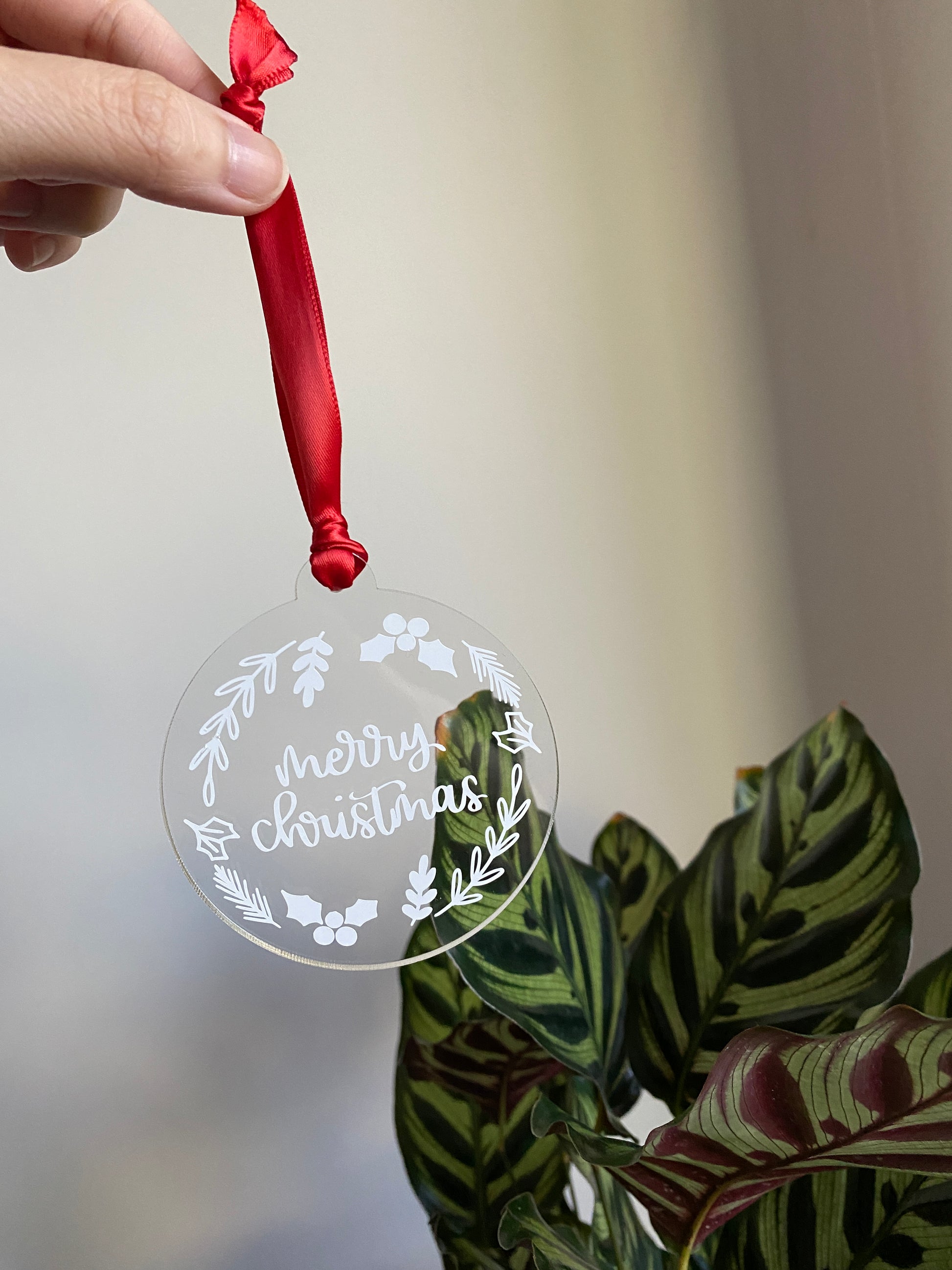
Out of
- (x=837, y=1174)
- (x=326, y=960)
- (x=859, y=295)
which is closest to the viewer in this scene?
(x=326, y=960)

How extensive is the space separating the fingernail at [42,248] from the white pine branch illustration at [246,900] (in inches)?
16.0

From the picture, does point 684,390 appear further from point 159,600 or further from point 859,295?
point 159,600

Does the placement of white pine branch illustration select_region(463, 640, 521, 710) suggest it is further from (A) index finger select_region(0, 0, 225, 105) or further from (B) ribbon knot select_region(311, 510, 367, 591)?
(A) index finger select_region(0, 0, 225, 105)

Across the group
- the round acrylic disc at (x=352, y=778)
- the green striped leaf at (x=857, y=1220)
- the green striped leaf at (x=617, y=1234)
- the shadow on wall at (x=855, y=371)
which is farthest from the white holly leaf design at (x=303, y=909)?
the shadow on wall at (x=855, y=371)

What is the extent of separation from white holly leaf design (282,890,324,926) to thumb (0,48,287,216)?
0.32 m

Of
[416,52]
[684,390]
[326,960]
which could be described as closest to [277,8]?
[416,52]

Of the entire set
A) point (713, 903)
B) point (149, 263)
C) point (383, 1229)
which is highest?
point (149, 263)

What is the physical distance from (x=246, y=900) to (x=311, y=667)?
0.12 m

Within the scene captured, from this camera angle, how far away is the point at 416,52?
2.56 ft

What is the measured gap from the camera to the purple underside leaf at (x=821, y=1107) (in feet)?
1.19

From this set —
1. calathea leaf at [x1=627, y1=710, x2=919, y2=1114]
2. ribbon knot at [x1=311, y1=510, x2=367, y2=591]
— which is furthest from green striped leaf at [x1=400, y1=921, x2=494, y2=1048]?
ribbon knot at [x1=311, y1=510, x2=367, y2=591]

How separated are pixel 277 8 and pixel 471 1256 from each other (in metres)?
0.97

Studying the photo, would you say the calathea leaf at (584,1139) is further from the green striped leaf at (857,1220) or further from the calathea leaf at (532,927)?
the green striped leaf at (857,1220)

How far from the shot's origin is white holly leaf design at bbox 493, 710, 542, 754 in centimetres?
47
